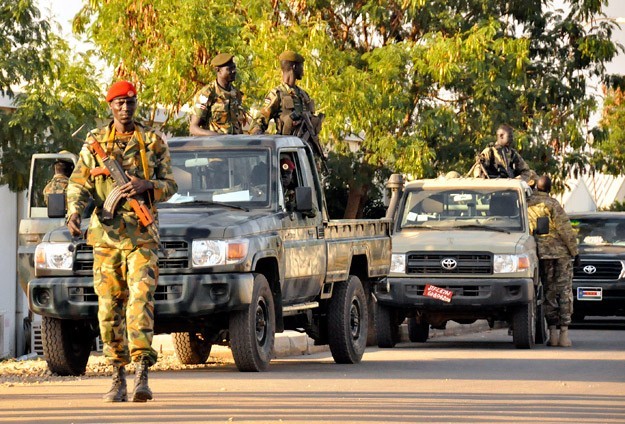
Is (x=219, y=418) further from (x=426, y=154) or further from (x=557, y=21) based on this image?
(x=557, y=21)

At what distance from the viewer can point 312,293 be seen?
15.1 m

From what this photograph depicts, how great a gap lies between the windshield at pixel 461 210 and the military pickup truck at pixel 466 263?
0.5 inches

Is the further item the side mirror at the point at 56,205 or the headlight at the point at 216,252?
the headlight at the point at 216,252

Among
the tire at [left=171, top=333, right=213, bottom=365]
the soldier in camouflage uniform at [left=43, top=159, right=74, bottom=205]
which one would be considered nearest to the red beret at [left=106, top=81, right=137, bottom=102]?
the tire at [left=171, top=333, right=213, bottom=365]

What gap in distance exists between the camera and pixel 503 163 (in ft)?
72.0

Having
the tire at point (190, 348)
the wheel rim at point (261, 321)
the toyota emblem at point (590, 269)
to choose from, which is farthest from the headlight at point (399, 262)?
the toyota emblem at point (590, 269)

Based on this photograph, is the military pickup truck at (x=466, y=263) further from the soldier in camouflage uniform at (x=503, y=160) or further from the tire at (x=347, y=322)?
the tire at (x=347, y=322)

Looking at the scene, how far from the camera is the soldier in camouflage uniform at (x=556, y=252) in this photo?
2033 cm

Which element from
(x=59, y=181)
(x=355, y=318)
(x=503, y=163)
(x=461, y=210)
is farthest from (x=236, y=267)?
(x=503, y=163)

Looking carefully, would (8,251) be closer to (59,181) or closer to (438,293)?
(59,181)

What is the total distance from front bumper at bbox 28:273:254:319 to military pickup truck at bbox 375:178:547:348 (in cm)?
611

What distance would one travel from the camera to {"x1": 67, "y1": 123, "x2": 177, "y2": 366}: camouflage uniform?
11070 mm

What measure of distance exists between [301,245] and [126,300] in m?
3.55

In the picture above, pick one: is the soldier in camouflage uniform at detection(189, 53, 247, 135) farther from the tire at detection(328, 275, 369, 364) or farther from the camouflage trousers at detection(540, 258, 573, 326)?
the camouflage trousers at detection(540, 258, 573, 326)
